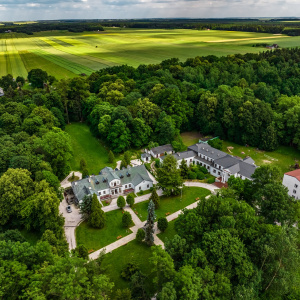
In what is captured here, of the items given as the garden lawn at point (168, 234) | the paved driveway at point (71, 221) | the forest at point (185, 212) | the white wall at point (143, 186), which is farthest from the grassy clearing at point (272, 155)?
the paved driveway at point (71, 221)

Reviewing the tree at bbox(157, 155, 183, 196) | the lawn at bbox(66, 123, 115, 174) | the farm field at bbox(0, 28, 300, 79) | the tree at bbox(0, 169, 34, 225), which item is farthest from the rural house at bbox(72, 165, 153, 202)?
the farm field at bbox(0, 28, 300, 79)

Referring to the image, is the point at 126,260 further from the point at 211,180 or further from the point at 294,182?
the point at 294,182

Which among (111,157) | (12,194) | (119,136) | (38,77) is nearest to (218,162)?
(111,157)

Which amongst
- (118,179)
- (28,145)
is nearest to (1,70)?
(28,145)

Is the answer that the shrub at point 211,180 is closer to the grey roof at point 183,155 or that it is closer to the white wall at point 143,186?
the grey roof at point 183,155

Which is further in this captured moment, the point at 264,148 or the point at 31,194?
the point at 264,148

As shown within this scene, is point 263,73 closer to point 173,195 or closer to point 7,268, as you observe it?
point 173,195
